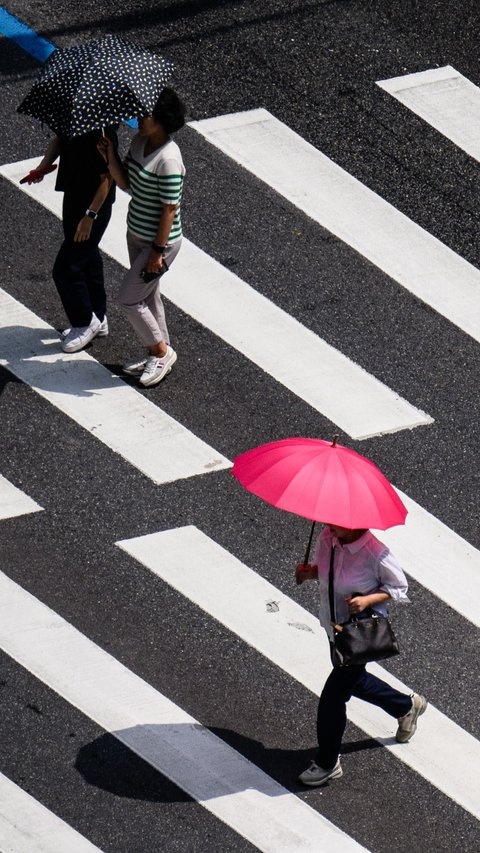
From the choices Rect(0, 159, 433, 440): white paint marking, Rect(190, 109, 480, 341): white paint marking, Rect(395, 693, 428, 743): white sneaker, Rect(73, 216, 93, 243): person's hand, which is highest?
Rect(73, 216, 93, 243): person's hand

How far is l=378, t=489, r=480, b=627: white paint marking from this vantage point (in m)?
8.24

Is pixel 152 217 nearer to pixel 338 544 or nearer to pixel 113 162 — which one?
pixel 113 162

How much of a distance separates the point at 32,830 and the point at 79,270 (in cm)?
376

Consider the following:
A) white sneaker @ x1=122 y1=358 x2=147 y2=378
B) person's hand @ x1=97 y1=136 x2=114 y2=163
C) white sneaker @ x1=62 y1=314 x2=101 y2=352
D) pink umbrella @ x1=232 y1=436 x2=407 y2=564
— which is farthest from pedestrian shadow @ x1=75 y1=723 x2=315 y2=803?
person's hand @ x1=97 y1=136 x2=114 y2=163

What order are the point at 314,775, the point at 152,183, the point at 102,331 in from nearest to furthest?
1. the point at 314,775
2. the point at 152,183
3. the point at 102,331

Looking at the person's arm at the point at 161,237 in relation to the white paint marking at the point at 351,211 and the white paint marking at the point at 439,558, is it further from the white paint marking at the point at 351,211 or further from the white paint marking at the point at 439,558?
the white paint marking at the point at 351,211

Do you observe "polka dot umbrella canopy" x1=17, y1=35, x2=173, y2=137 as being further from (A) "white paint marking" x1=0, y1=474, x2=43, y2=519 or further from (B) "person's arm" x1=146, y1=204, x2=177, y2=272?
(A) "white paint marking" x1=0, y1=474, x2=43, y2=519

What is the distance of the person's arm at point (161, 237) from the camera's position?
8.77 m

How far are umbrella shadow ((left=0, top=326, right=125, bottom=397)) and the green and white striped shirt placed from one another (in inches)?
40.9

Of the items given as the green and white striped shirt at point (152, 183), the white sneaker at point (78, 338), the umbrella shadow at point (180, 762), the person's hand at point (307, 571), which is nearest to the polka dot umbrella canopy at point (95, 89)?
the green and white striped shirt at point (152, 183)

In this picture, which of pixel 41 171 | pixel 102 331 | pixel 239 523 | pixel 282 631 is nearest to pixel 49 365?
pixel 102 331

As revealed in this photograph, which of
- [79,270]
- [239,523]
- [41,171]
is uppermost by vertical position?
[41,171]

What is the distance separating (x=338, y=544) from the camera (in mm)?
6734

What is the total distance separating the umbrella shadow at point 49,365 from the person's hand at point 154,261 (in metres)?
0.88
